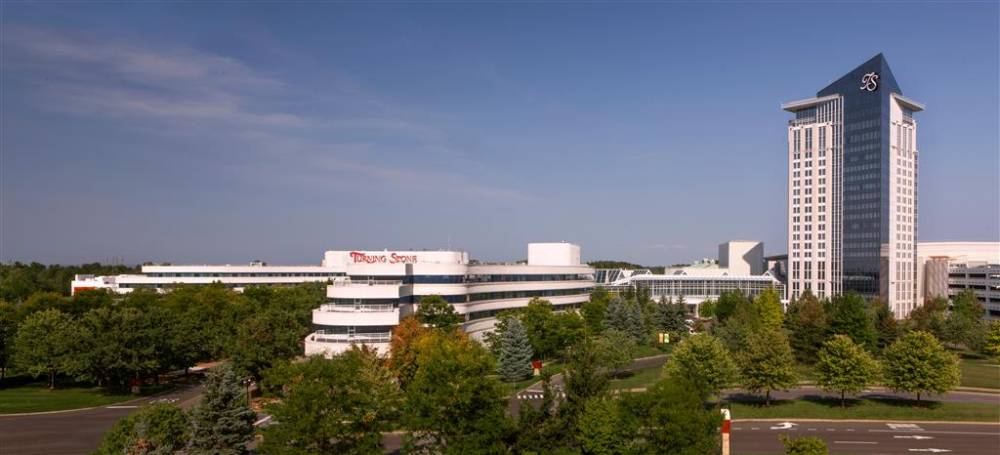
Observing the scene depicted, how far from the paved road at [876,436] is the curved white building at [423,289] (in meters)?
34.3

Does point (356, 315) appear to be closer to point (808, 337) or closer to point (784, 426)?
point (784, 426)

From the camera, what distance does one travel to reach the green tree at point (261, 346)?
55219 millimetres

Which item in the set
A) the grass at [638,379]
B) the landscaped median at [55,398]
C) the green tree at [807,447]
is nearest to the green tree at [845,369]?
the grass at [638,379]

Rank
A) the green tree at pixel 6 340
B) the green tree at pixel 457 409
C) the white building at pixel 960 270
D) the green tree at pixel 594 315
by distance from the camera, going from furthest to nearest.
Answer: the white building at pixel 960 270, the green tree at pixel 594 315, the green tree at pixel 6 340, the green tree at pixel 457 409

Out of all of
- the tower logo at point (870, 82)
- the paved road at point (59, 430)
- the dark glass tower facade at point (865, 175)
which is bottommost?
the paved road at point (59, 430)

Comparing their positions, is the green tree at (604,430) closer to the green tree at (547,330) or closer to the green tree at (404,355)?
the green tree at (404,355)

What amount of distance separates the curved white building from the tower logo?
75.9 metres

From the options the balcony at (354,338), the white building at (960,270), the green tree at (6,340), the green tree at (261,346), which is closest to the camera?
the green tree at (261,346)

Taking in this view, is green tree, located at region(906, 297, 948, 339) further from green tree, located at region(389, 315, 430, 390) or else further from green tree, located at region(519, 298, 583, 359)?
green tree, located at region(389, 315, 430, 390)

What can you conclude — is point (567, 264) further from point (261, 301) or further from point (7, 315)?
point (7, 315)

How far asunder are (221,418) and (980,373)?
239 ft

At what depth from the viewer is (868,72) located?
439 ft

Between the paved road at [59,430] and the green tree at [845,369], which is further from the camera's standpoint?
the green tree at [845,369]

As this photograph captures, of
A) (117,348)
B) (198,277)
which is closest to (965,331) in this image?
(117,348)
